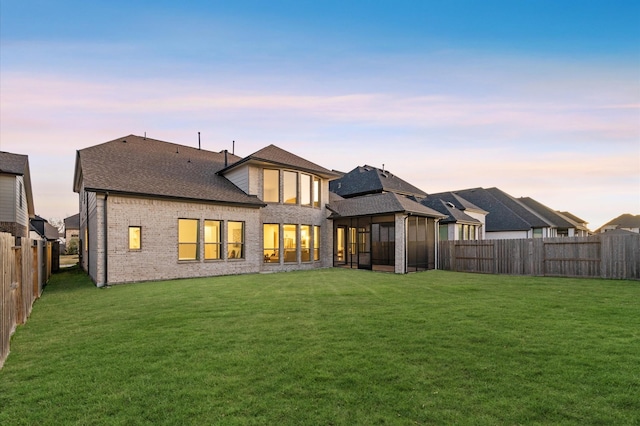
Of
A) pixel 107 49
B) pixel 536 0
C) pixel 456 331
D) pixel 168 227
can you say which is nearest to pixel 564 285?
pixel 456 331

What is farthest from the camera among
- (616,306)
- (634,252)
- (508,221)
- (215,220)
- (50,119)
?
(508,221)

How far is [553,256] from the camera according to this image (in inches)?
600

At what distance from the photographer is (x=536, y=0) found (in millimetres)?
11312

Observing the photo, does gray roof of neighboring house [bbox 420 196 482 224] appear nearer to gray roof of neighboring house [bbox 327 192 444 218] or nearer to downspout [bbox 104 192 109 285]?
gray roof of neighboring house [bbox 327 192 444 218]

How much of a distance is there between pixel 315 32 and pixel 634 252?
54.3 feet

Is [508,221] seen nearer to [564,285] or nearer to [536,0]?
[564,285]

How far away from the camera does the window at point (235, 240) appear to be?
1598 cm

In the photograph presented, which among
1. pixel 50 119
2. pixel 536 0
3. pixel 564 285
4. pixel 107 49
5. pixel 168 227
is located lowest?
pixel 564 285

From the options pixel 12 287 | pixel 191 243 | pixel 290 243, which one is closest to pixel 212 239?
pixel 191 243

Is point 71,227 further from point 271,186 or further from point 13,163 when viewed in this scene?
point 271,186

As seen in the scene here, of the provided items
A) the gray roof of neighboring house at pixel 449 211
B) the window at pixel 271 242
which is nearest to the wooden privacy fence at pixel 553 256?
the gray roof of neighboring house at pixel 449 211

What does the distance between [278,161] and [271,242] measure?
4.55 metres

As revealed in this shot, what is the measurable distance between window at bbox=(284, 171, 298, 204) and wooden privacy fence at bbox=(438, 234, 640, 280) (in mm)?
9617

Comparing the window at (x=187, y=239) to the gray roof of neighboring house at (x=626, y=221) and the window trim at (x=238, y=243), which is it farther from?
the gray roof of neighboring house at (x=626, y=221)
